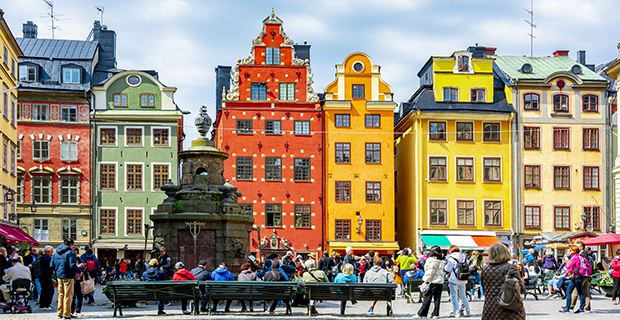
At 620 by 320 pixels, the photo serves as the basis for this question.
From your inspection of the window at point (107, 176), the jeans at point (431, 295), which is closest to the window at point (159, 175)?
the window at point (107, 176)

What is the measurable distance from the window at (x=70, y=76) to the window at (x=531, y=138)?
2675cm

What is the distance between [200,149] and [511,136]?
2975 cm

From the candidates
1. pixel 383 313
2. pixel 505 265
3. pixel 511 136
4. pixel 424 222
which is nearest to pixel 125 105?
pixel 424 222

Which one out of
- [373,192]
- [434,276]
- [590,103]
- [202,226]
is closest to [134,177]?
[373,192]

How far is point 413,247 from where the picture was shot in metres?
49.6

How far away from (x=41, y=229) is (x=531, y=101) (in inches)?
1170

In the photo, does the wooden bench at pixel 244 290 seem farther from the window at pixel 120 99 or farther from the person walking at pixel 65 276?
the window at pixel 120 99

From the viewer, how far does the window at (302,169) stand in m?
49.4

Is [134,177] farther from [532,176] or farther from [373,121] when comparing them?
[532,176]

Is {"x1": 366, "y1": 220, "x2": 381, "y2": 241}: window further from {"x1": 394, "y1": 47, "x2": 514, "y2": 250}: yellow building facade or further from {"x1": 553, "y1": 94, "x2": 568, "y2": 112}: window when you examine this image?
{"x1": 553, "y1": 94, "x2": 568, "y2": 112}: window

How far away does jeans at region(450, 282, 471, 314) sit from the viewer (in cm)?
1806

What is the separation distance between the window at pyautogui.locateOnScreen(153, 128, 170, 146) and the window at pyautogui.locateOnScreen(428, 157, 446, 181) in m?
15.7

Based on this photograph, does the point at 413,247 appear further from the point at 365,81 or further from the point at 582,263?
the point at 582,263

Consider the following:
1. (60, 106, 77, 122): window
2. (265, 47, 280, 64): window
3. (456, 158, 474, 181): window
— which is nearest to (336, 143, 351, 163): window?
(265, 47, 280, 64): window
